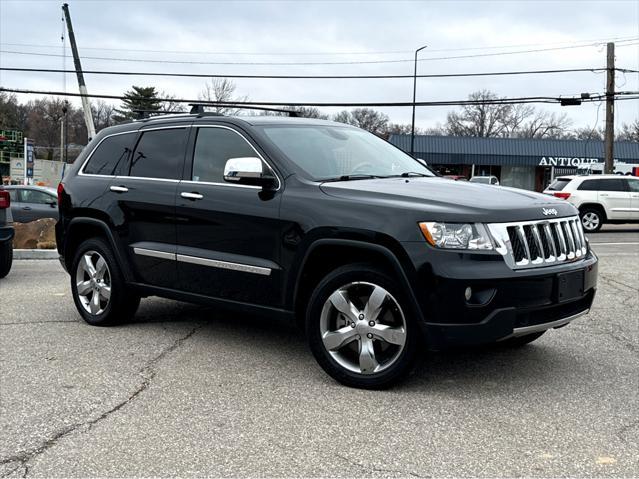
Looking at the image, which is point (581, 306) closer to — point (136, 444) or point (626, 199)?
point (136, 444)

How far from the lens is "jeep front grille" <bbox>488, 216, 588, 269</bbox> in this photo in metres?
4.15

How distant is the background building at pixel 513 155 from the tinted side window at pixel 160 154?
4486 cm

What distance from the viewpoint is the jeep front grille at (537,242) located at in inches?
163

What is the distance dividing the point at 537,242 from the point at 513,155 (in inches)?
1931

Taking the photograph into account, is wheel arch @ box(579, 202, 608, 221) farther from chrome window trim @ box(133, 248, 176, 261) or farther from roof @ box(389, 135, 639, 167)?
roof @ box(389, 135, 639, 167)

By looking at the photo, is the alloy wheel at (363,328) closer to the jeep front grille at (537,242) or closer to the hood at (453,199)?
the hood at (453,199)

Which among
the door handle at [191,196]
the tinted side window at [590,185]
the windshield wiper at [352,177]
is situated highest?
the tinted side window at [590,185]

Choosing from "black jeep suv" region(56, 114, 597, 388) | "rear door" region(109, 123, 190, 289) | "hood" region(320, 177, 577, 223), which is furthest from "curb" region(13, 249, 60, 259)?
"hood" region(320, 177, 577, 223)

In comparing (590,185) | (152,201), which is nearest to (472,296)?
(152,201)

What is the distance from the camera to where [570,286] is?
4434mm

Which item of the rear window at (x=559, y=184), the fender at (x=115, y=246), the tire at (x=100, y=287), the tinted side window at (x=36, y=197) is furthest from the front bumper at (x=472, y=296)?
the rear window at (x=559, y=184)

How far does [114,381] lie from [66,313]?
259 centimetres

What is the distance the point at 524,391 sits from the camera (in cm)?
445

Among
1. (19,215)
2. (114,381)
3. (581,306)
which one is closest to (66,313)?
(114,381)
